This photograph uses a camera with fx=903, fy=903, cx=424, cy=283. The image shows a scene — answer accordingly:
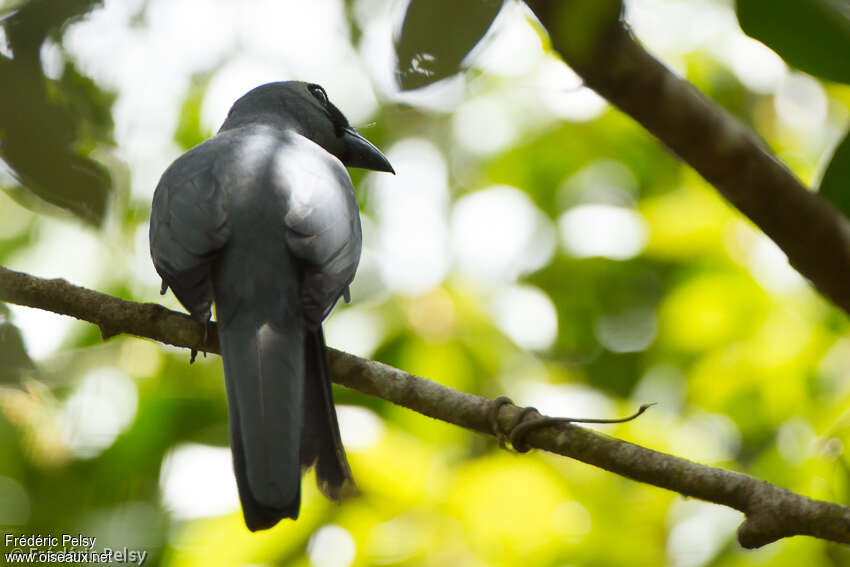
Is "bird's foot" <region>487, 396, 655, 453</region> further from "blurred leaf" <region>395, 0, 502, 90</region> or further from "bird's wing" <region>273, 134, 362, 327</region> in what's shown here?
"blurred leaf" <region>395, 0, 502, 90</region>

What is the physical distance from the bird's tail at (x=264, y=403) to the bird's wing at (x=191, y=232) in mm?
100

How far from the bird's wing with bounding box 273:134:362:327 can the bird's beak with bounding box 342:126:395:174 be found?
992 mm

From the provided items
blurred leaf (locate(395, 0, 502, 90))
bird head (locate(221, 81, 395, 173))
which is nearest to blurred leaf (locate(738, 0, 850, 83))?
blurred leaf (locate(395, 0, 502, 90))

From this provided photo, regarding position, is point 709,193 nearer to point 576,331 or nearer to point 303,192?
point 576,331

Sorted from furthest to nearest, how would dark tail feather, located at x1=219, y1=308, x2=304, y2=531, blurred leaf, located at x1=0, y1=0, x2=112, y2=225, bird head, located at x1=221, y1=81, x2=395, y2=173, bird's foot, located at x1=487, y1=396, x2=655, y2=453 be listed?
bird head, located at x1=221, y1=81, x2=395, y2=173
bird's foot, located at x1=487, y1=396, x2=655, y2=453
dark tail feather, located at x1=219, y1=308, x2=304, y2=531
blurred leaf, located at x1=0, y1=0, x2=112, y2=225

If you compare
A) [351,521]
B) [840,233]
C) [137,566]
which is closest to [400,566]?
[351,521]

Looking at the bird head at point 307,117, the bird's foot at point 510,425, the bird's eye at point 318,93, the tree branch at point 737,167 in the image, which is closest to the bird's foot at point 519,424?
the bird's foot at point 510,425

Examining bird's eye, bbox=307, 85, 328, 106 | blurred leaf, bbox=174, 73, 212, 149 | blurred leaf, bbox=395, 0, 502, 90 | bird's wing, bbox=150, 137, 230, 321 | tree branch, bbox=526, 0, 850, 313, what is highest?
blurred leaf, bbox=395, 0, 502, 90

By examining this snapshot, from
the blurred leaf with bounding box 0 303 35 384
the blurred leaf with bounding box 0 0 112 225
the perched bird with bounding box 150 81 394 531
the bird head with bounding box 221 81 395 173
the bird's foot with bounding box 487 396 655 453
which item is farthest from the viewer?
the bird head with bounding box 221 81 395 173

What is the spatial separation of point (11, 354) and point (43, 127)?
1.02ft

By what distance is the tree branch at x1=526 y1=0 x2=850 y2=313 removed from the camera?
Answer: 1244mm

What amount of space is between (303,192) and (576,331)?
2.96m

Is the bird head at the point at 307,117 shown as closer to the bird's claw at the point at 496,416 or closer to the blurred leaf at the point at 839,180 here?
the bird's claw at the point at 496,416

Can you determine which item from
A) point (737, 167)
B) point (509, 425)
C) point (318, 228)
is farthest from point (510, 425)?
point (737, 167)
